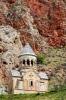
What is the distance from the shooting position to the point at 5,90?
67438 mm

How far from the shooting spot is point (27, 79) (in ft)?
195

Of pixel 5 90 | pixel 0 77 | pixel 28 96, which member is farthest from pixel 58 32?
pixel 28 96

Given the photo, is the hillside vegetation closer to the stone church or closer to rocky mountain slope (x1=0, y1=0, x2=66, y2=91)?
the stone church

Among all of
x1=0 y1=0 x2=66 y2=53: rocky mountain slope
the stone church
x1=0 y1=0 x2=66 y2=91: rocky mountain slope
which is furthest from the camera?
x1=0 y1=0 x2=66 y2=53: rocky mountain slope

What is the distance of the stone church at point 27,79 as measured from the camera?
59.0 meters

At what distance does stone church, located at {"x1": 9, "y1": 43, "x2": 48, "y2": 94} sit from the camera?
2322 inches

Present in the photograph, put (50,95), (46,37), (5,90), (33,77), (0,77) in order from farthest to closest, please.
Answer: (46,37) < (0,77) < (5,90) < (33,77) < (50,95)

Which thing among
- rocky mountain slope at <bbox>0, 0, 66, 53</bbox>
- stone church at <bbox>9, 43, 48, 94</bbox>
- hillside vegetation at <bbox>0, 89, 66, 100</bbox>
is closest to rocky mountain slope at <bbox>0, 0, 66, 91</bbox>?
rocky mountain slope at <bbox>0, 0, 66, 53</bbox>

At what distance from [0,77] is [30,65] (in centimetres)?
1790

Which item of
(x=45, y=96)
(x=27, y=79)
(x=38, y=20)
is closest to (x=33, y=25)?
(x=38, y=20)

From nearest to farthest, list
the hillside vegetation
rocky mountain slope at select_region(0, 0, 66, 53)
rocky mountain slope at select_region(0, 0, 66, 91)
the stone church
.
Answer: the hillside vegetation, the stone church, rocky mountain slope at select_region(0, 0, 66, 91), rocky mountain slope at select_region(0, 0, 66, 53)

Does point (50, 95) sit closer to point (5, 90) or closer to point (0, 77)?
point (5, 90)

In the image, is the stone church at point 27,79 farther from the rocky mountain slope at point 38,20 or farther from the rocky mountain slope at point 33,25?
the rocky mountain slope at point 38,20

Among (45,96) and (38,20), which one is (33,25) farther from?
(45,96)
